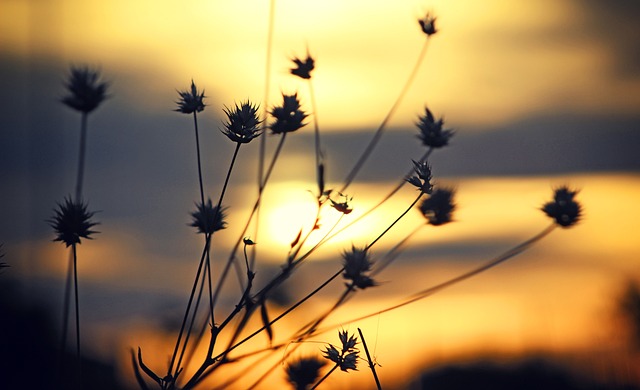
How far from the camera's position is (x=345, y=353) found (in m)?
4.39

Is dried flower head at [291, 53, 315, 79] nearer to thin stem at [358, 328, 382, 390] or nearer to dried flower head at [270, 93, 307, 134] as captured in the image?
dried flower head at [270, 93, 307, 134]

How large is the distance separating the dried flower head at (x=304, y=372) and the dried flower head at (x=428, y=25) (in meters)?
1.96

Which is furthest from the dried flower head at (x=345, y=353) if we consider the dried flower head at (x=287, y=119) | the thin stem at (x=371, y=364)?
the dried flower head at (x=287, y=119)

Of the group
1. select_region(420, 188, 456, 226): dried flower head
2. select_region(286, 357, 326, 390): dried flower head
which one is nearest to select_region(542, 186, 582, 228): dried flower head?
select_region(420, 188, 456, 226): dried flower head

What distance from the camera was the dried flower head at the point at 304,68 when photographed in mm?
5305

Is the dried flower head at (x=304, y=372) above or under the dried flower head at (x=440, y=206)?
under

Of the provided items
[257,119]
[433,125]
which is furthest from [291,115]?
[433,125]

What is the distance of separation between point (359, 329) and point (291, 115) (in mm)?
1115

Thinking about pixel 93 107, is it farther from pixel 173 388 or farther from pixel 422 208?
pixel 422 208

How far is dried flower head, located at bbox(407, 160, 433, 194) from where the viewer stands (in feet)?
14.8

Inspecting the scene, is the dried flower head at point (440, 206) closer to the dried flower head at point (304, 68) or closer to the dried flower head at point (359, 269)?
the dried flower head at point (359, 269)

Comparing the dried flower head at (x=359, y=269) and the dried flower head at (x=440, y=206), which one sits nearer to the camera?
the dried flower head at (x=359, y=269)

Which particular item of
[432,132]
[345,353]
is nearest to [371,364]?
[345,353]

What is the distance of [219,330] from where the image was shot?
4430 mm
